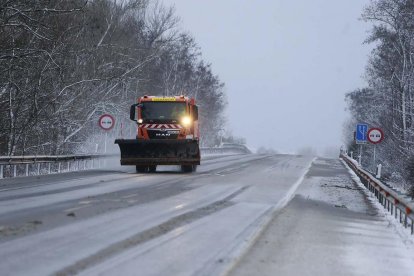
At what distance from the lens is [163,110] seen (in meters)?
22.4

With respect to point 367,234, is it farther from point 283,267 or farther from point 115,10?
point 115,10

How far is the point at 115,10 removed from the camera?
122 ft

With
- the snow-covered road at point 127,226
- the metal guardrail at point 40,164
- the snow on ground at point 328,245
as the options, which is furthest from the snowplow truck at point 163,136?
the snow on ground at point 328,245

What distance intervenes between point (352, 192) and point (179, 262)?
12.2 meters

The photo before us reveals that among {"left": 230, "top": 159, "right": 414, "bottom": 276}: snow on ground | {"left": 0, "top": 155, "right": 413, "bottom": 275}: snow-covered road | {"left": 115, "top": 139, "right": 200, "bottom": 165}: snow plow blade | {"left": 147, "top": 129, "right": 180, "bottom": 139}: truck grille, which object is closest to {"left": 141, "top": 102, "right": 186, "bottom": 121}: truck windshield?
{"left": 147, "top": 129, "right": 180, "bottom": 139}: truck grille

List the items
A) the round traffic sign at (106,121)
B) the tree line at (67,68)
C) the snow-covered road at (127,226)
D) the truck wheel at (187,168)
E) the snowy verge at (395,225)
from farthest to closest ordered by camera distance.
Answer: the round traffic sign at (106,121) → the truck wheel at (187,168) → the tree line at (67,68) → the snowy verge at (395,225) → the snow-covered road at (127,226)

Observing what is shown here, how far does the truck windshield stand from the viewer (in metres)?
22.3

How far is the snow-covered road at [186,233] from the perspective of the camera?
21.8ft

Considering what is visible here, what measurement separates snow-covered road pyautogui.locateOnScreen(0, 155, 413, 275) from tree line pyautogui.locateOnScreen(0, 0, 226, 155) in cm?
644

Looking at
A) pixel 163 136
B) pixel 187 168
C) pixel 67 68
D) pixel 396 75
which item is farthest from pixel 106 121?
pixel 396 75

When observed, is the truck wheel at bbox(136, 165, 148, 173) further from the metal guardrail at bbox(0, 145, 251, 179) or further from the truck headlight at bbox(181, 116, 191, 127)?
the metal guardrail at bbox(0, 145, 251, 179)

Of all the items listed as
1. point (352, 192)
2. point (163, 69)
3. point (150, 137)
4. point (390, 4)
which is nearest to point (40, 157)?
point (150, 137)

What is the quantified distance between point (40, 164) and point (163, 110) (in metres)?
6.06

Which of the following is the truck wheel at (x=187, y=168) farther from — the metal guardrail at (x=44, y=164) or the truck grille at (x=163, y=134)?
the metal guardrail at (x=44, y=164)
